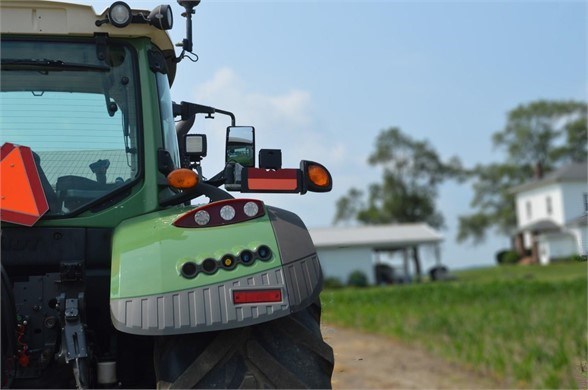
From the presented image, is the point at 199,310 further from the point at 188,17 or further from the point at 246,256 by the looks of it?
the point at 188,17

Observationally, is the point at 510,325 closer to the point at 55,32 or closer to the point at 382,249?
the point at 55,32

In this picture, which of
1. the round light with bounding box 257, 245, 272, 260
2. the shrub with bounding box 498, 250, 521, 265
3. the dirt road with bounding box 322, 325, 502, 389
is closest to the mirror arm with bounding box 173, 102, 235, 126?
the round light with bounding box 257, 245, 272, 260

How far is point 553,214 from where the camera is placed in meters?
60.6

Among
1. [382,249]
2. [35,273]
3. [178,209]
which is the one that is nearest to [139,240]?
[178,209]

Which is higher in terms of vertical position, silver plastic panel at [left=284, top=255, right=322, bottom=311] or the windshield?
the windshield

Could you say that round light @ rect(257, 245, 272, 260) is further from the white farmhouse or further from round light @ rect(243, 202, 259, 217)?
the white farmhouse

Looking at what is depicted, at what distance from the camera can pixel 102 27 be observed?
144 inches

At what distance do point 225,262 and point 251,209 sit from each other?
315mm

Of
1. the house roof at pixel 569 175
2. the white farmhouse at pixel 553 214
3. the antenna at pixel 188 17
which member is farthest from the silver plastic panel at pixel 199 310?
the house roof at pixel 569 175

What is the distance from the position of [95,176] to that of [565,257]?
56.8m

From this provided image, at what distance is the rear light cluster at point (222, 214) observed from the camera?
9.85 feet

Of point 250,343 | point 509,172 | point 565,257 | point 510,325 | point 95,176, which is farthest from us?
point 509,172

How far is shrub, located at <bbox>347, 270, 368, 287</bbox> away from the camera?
49500 millimetres

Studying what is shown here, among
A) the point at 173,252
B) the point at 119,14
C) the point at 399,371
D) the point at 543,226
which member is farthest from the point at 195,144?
the point at 543,226
